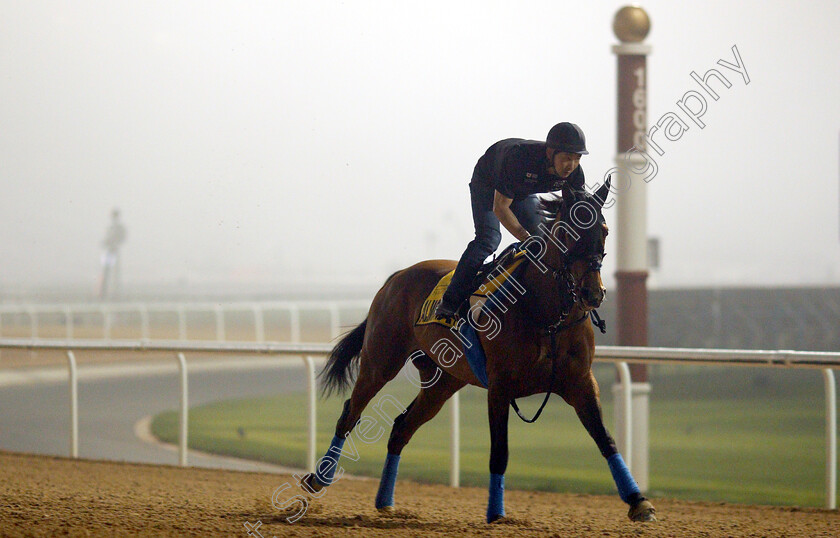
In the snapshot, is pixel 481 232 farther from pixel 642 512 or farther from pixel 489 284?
pixel 642 512

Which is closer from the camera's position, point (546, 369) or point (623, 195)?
point (546, 369)

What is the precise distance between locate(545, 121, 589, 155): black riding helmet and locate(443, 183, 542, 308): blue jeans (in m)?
0.38

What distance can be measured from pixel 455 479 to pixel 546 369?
7.82 ft

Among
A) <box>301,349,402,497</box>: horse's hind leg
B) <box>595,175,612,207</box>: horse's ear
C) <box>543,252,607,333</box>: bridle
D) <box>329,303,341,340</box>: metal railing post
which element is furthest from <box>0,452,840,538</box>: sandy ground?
<box>329,303,341,340</box>: metal railing post

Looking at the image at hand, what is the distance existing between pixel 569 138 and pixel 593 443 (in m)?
6.15

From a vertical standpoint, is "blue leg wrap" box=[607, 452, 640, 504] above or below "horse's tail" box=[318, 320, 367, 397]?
below

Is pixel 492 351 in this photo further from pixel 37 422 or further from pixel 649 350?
pixel 37 422

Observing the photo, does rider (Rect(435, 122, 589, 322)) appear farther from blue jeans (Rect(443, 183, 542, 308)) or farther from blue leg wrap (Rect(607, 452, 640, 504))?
blue leg wrap (Rect(607, 452, 640, 504))

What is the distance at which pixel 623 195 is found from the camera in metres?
7.19

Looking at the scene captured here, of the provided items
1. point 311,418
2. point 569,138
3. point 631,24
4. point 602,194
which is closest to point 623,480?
point 602,194

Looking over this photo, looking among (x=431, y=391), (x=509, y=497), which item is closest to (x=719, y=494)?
(x=509, y=497)

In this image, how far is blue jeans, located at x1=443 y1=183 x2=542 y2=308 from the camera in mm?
4324

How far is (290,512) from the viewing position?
14.8ft

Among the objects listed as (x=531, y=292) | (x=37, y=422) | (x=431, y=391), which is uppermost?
(x=531, y=292)
